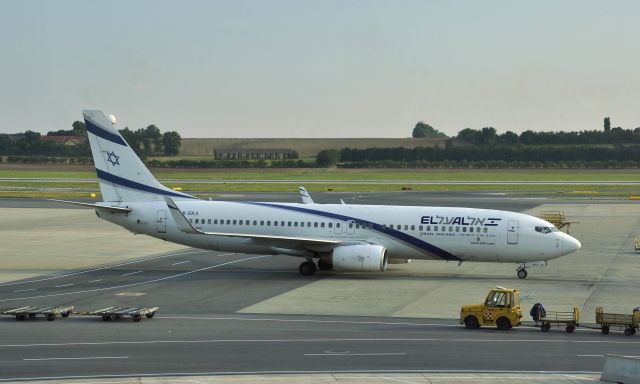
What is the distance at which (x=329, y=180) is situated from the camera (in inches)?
6176

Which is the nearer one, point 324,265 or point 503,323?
point 503,323

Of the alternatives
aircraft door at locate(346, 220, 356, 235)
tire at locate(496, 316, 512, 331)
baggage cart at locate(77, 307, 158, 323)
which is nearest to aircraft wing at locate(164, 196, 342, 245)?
aircraft door at locate(346, 220, 356, 235)

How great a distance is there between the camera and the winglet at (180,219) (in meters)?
50.9

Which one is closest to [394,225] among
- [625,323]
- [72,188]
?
[625,323]

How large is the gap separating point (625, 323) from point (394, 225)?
18047 mm

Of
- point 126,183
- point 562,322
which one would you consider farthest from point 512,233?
point 126,183

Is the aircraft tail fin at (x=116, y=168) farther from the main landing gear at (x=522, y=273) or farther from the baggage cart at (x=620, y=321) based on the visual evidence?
the baggage cart at (x=620, y=321)

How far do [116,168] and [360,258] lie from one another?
16416mm

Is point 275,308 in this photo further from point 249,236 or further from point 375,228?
point 375,228

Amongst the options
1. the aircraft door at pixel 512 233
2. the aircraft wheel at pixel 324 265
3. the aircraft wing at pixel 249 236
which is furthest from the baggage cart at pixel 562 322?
the aircraft wheel at pixel 324 265

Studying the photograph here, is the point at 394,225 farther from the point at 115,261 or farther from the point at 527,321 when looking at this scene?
the point at 115,261

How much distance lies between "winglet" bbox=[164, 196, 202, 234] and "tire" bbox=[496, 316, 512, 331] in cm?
2055

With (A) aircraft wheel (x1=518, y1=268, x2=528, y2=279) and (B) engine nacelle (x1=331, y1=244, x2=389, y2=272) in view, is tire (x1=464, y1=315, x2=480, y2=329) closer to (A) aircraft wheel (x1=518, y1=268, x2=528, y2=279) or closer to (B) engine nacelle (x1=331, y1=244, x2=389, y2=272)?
(B) engine nacelle (x1=331, y1=244, x2=389, y2=272)

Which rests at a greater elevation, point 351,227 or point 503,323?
point 351,227
